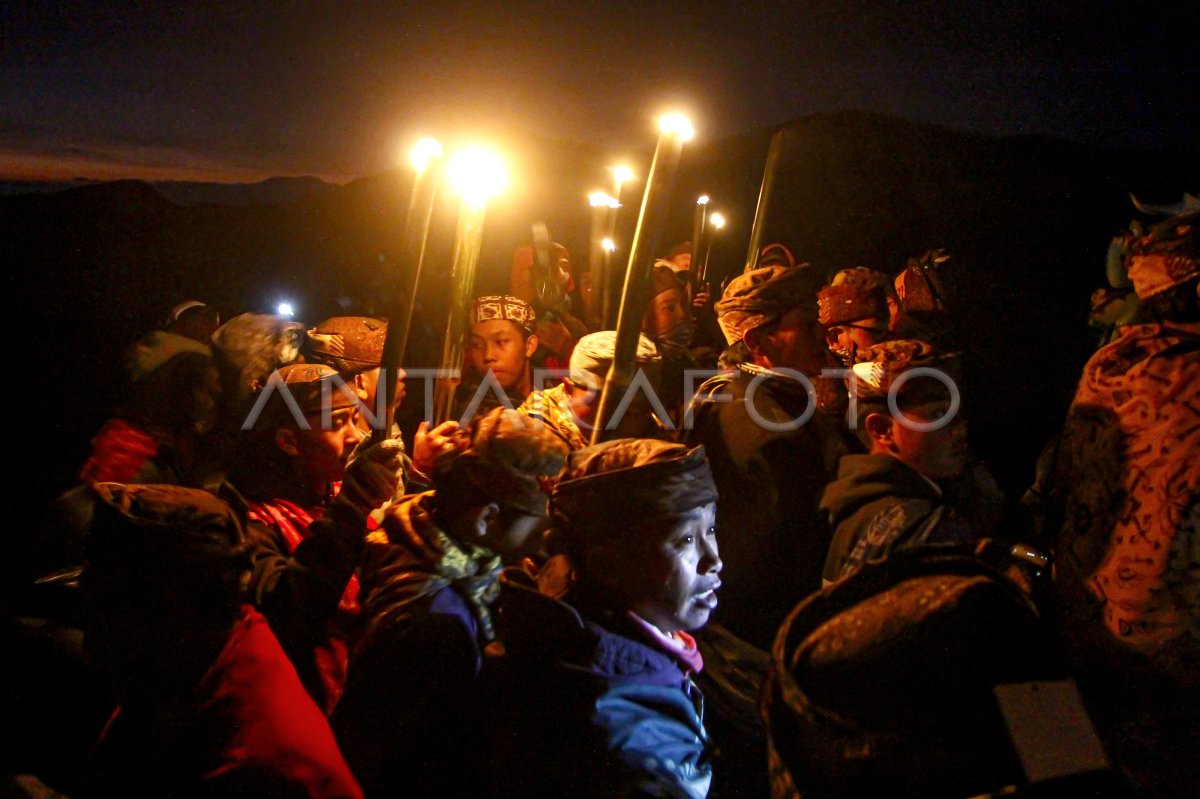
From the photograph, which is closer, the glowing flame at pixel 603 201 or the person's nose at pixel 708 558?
the person's nose at pixel 708 558

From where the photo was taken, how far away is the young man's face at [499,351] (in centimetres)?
503

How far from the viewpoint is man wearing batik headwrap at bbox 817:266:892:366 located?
4.35 meters

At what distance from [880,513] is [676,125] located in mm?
1498

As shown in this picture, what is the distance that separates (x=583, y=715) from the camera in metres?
1.69

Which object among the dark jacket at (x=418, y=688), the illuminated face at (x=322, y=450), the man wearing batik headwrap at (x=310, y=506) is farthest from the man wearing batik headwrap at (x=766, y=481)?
the illuminated face at (x=322, y=450)

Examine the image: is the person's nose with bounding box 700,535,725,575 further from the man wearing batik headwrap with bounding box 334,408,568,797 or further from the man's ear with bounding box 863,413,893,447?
the man's ear with bounding box 863,413,893,447

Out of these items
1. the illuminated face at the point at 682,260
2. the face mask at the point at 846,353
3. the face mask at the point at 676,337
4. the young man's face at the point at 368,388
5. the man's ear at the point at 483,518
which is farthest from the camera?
the illuminated face at the point at 682,260

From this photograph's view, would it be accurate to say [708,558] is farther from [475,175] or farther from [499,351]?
[499,351]

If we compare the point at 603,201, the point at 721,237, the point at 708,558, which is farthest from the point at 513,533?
the point at 721,237

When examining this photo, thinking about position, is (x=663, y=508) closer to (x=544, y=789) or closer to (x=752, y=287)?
(x=544, y=789)

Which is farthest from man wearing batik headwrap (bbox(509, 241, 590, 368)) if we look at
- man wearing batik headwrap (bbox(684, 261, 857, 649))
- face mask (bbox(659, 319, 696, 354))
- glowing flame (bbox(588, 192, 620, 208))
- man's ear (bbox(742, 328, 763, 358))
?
man wearing batik headwrap (bbox(684, 261, 857, 649))

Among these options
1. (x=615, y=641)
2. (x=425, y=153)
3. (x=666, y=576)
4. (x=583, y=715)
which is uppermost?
(x=425, y=153)

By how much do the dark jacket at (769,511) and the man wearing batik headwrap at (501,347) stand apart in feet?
7.77

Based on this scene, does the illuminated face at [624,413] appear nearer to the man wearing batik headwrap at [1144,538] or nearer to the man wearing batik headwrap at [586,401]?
the man wearing batik headwrap at [586,401]
